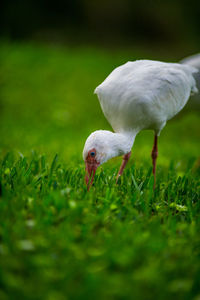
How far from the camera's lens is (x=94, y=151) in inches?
141

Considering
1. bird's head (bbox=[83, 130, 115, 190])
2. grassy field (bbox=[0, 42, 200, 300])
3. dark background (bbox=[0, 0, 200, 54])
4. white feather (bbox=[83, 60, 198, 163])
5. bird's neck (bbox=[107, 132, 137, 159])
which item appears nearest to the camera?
grassy field (bbox=[0, 42, 200, 300])

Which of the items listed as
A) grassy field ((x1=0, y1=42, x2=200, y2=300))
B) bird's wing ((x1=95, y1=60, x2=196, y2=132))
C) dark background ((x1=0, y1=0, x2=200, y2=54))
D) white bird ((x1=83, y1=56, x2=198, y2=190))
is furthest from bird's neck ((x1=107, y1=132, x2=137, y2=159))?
dark background ((x1=0, y1=0, x2=200, y2=54))

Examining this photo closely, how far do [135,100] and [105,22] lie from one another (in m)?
15.9

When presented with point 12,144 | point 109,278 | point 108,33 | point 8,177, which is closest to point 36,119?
point 12,144

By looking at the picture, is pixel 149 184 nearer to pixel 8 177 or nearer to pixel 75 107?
pixel 8 177

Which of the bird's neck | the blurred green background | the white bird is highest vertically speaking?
the white bird

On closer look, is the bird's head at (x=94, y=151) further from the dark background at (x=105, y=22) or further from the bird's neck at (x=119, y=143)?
the dark background at (x=105, y=22)

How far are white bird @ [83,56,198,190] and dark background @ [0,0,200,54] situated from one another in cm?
1305

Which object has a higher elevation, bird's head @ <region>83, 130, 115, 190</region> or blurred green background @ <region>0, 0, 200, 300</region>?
bird's head @ <region>83, 130, 115, 190</region>

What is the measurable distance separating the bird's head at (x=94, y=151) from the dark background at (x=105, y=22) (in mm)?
14033

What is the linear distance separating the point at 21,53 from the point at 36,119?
17.6 ft

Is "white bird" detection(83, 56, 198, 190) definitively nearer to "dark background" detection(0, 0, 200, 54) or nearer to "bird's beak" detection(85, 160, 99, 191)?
"bird's beak" detection(85, 160, 99, 191)

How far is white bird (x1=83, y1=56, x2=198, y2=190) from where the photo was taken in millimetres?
3859

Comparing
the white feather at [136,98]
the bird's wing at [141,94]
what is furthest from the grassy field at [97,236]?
the bird's wing at [141,94]
